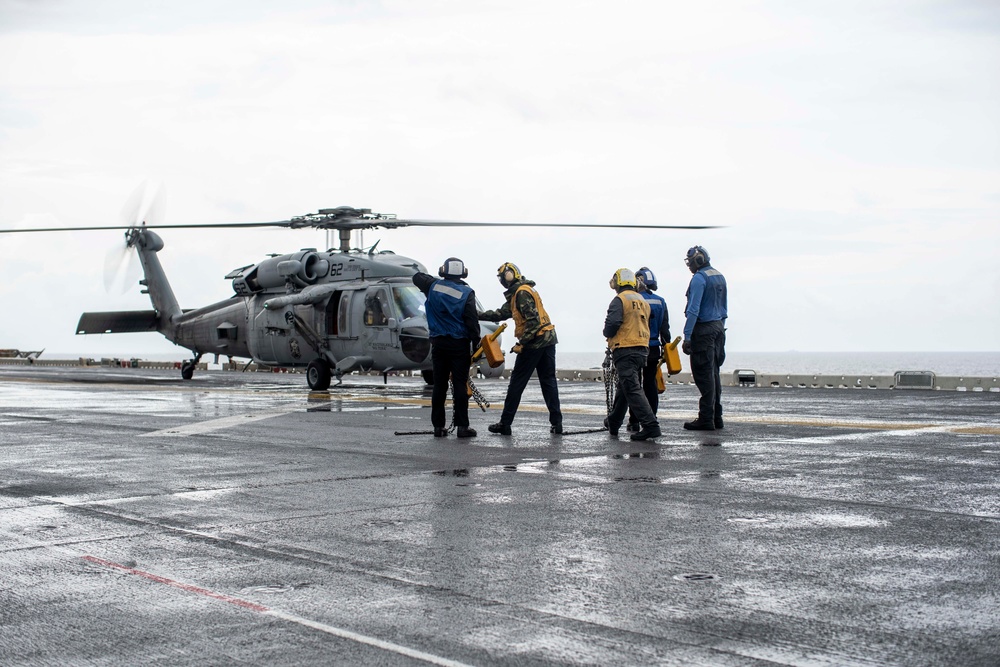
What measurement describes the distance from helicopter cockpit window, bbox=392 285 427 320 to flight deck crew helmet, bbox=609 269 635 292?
36.2 ft

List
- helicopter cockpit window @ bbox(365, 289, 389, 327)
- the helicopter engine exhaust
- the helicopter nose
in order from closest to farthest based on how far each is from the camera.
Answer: the helicopter nose, helicopter cockpit window @ bbox(365, 289, 389, 327), the helicopter engine exhaust

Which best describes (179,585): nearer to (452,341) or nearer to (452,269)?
(452,341)

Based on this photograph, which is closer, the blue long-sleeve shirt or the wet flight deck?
the wet flight deck

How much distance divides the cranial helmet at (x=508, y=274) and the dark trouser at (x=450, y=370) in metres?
Result: 0.89

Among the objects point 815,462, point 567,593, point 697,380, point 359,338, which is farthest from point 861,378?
point 567,593

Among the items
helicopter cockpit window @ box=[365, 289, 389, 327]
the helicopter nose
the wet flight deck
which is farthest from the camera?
helicopter cockpit window @ box=[365, 289, 389, 327]

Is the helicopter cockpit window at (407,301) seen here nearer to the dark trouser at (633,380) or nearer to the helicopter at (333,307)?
the helicopter at (333,307)

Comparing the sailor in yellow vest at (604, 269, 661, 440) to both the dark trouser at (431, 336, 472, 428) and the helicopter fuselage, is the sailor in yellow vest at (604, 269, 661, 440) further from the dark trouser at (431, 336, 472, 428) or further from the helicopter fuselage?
the helicopter fuselage

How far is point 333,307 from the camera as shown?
78.8 feet

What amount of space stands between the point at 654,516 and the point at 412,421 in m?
8.14

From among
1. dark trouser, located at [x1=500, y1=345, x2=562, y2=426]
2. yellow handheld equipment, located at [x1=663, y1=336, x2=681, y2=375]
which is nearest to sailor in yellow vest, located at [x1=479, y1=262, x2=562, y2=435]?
dark trouser, located at [x1=500, y1=345, x2=562, y2=426]

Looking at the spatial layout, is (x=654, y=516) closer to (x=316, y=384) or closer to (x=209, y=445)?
(x=209, y=445)

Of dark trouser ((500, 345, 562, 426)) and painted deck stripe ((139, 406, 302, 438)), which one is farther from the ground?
dark trouser ((500, 345, 562, 426))

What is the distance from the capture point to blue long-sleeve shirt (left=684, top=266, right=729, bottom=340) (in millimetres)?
12578
